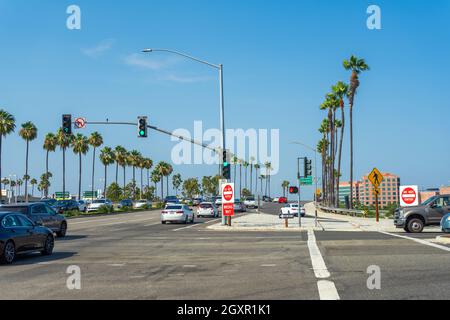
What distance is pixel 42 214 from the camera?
25.5 m

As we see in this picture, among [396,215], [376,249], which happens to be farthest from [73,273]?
[396,215]

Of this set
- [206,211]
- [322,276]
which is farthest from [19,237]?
[206,211]

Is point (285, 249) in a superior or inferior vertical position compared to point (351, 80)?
inferior

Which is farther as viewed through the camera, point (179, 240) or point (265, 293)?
point (179, 240)

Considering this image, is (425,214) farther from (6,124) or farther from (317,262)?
(6,124)

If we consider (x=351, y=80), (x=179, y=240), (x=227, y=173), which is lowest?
(x=179, y=240)

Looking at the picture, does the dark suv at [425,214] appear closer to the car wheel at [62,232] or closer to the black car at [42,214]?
the car wheel at [62,232]

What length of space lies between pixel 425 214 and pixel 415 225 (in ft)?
2.38

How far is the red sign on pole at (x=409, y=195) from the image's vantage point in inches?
1176

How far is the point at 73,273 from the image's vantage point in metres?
13.6
